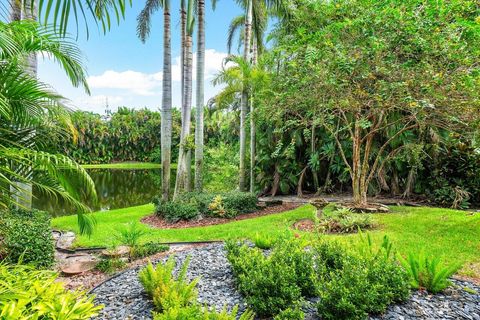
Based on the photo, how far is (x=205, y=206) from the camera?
9320 mm

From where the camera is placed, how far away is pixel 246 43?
11.4 meters

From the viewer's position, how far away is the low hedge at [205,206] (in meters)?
9.07

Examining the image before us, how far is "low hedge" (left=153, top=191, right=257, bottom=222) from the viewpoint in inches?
357

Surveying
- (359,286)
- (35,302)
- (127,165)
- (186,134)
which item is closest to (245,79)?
(186,134)

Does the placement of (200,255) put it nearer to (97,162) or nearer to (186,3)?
(186,3)

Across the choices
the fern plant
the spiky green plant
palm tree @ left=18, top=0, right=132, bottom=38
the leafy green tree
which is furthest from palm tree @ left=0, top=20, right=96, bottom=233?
the leafy green tree

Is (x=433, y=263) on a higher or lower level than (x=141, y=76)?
lower

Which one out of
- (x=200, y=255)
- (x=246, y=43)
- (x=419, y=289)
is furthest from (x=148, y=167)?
(x=419, y=289)

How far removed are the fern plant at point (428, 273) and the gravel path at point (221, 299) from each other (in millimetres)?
96

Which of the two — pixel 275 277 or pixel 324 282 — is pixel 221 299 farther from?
pixel 324 282

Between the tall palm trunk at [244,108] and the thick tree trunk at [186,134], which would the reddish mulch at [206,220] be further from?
the tall palm trunk at [244,108]

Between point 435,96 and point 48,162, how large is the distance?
578cm

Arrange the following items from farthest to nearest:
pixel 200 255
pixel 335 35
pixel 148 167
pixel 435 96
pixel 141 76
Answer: pixel 148 167 → pixel 141 76 → pixel 335 35 → pixel 435 96 → pixel 200 255

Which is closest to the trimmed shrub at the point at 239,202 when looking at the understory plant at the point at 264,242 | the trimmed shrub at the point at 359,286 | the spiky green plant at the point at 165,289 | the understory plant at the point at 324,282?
the understory plant at the point at 264,242
